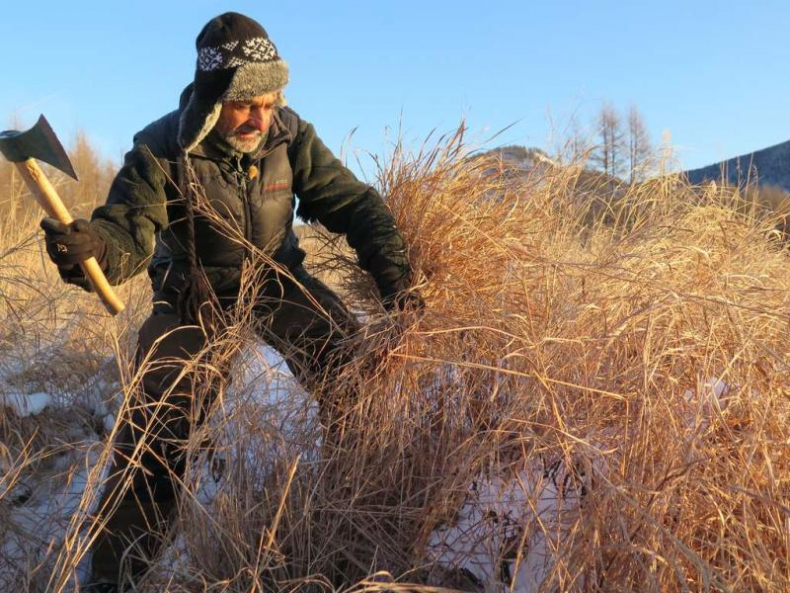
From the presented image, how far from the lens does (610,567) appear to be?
62.3 inches

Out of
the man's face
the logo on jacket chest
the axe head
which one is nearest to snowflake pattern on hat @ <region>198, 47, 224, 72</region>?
the man's face

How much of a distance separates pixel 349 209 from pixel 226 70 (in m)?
0.58

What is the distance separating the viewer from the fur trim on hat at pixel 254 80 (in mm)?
2205

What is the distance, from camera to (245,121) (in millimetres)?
2312

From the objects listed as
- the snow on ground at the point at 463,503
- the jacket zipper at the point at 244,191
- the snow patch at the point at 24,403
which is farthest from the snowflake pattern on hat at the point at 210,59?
the snow patch at the point at 24,403

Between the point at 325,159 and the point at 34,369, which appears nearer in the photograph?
the point at 325,159

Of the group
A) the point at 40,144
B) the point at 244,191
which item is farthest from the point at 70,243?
the point at 244,191

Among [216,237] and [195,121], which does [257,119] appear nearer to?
[195,121]

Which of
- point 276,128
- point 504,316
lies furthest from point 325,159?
point 504,316

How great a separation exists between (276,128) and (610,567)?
5.41 ft

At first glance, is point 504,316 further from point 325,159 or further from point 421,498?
point 325,159

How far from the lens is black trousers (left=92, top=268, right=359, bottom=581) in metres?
2.17

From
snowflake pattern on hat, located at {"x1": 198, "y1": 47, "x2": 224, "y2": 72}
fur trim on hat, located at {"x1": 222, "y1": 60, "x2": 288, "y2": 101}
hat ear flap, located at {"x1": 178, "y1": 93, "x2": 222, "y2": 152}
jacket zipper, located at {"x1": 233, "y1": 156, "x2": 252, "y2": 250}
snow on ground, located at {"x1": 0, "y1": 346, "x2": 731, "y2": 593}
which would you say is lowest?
snow on ground, located at {"x1": 0, "y1": 346, "x2": 731, "y2": 593}

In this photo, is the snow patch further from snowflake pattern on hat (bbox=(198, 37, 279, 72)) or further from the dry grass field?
snowflake pattern on hat (bbox=(198, 37, 279, 72))
